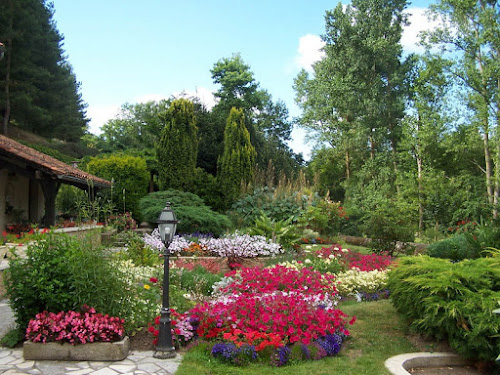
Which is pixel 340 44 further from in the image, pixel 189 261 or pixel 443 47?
pixel 189 261

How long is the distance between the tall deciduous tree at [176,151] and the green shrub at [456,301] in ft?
38.9

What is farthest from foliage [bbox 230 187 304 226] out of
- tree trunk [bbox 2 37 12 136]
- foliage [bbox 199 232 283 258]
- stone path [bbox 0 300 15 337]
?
tree trunk [bbox 2 37 12 136]

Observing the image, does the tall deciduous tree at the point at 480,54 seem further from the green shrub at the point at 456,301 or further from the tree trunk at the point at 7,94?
Answer: the tree trunk at the point at 7,94

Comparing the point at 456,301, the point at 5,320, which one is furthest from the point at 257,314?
the point at 5,320

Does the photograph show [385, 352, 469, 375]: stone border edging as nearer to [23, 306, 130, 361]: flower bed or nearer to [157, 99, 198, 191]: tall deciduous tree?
[23, 306, 130, 361]: flower bed

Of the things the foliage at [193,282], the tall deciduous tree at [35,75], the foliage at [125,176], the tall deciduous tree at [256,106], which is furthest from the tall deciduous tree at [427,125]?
the tall deciduous tree at [35,75]

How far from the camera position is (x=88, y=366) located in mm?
4480

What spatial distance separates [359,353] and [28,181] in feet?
37.9

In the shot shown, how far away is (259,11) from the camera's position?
990cm

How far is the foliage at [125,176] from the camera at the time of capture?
1617 centimetres

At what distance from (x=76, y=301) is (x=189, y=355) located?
4.50 ft

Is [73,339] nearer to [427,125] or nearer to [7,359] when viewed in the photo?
[7,359]

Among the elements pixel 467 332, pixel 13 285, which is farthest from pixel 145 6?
pixel 467 332

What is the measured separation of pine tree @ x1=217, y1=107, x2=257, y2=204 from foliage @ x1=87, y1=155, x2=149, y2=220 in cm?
319
